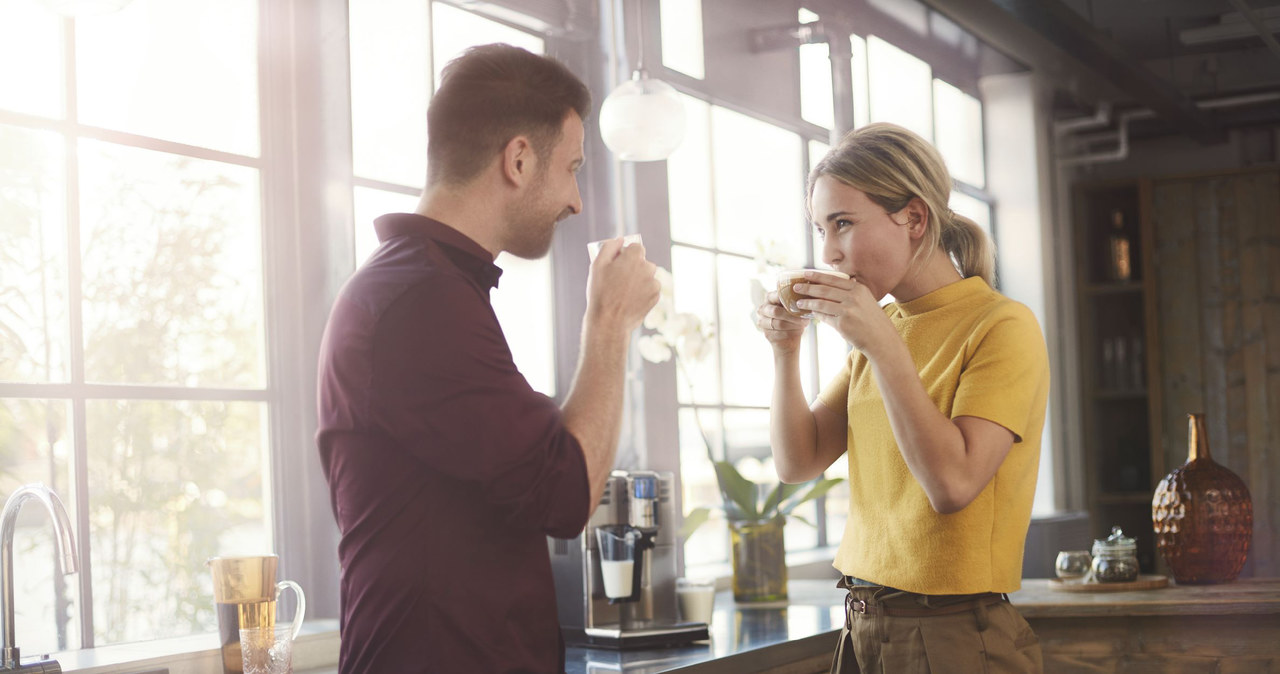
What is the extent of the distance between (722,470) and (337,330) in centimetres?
191

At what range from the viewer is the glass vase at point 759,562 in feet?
10.0

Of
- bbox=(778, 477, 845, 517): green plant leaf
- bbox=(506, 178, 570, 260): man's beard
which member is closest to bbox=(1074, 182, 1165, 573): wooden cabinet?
bbox=(778, 477, 845, 517): green plant leaf

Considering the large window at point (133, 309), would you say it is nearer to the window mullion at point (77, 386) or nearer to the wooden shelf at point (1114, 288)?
the window mullion at point (77, 386)

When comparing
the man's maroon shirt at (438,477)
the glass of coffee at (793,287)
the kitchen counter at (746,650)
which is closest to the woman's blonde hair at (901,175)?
the glass of coffee at (793,287)

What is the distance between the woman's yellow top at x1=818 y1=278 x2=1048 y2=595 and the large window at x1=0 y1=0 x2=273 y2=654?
1241 mm

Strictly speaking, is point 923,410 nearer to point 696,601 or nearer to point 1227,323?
point 696,601

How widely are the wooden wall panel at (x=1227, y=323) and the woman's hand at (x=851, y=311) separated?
4868mm

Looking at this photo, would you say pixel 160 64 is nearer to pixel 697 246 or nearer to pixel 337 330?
pixel 337 330

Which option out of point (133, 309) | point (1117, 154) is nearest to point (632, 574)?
point (133, 309)

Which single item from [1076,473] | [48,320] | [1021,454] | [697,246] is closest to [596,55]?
[697,246]

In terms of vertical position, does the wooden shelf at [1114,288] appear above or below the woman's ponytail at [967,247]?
above

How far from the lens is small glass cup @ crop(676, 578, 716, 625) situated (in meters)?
2.57

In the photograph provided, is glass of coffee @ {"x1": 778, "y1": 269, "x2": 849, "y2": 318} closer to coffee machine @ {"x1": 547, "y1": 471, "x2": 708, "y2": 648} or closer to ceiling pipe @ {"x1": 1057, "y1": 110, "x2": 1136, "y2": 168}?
coffee machine @ {"x1": 547, "y1": 471, "x2": 708, "y2": 648}

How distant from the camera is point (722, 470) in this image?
3078mm
